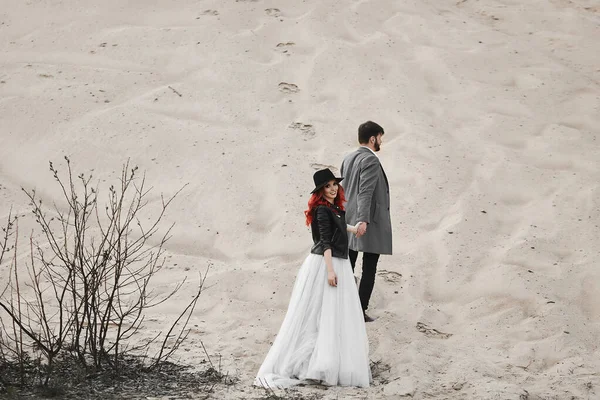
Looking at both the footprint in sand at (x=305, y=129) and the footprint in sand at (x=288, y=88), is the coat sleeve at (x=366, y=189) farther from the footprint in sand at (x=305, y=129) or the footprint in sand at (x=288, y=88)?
the footprint in sand at (x=288, y=88)

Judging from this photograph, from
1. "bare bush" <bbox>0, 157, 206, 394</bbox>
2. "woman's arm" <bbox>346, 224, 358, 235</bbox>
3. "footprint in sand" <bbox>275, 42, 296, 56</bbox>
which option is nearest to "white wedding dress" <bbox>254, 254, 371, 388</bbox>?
"woman's arm" <bbox>346, 224, 358, 235</bbox>

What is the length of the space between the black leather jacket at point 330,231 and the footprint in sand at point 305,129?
2837mm

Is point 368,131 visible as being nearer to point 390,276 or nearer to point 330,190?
point 330,190

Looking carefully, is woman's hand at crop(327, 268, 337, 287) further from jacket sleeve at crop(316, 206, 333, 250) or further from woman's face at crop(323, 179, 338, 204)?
woman's face at crop(323, 179, 338, 204)

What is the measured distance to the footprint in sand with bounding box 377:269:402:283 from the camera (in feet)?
18.6

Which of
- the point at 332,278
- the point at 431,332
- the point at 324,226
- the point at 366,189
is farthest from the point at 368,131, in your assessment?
the point at 431,332

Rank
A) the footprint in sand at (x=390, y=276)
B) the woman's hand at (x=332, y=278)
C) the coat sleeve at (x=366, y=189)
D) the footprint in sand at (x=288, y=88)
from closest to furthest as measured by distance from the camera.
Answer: the woman's hand at (x=332, y=278), the coat sleeve at (x=366, y=189), the footprint in sand at (x=390, y=276), the footprint in sand at (x=288, y=88)

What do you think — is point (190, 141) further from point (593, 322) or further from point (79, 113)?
point (593, 322)

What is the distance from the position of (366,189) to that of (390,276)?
108 centimetres

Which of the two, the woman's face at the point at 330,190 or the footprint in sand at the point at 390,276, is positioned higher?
the woman's face at the point at 330,190

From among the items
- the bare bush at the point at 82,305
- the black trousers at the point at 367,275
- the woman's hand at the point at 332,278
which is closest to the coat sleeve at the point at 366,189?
the black trousers at the point at 367,275

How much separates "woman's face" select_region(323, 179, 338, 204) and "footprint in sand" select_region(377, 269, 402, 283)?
145 cm

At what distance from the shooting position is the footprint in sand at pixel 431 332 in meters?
4.96

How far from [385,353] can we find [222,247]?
6.49 ft
